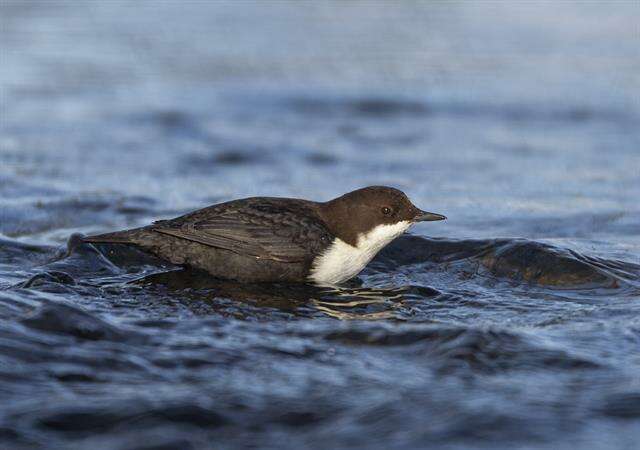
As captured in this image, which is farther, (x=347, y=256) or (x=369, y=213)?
(x=369, y=213)

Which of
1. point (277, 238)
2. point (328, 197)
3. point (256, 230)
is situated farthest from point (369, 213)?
point (328, 197)

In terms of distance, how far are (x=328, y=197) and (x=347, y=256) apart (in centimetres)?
279

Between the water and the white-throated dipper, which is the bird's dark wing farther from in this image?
the water

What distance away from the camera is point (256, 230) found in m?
7.12

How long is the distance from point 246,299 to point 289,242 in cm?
54

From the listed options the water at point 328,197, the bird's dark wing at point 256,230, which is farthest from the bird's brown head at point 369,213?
the water at point 328,197

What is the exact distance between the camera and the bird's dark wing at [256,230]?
7.06 meters

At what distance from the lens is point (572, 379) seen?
523cm

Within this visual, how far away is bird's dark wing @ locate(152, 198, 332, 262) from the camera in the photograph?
23.2 ft

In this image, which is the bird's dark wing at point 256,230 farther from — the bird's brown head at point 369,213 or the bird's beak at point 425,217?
the bird's beak at point 425,217

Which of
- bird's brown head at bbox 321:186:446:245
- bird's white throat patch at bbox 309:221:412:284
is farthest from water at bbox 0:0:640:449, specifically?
bird's brown head at bbox 321:186:446:245

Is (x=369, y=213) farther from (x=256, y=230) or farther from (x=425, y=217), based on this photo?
(x=256, y=230)

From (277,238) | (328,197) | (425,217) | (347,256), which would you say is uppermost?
(328,197)

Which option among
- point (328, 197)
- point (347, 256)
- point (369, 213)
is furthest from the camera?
point (328, 197)
